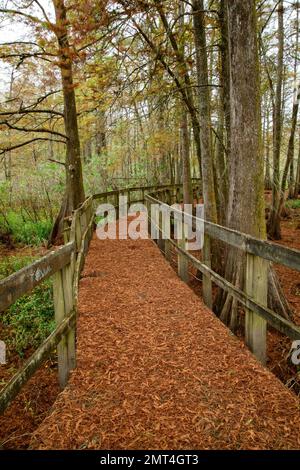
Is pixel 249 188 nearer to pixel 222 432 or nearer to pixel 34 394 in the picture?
pixel 222 432

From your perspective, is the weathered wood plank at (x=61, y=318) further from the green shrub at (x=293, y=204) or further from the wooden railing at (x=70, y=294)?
the green shrub at (x=293, y=204)

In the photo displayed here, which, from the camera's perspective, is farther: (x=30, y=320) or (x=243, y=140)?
(x=30, y=320)

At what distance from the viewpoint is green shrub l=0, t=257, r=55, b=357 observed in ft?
22.5

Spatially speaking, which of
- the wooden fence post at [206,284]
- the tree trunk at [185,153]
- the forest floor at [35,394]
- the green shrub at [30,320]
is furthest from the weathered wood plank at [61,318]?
the tree trunk at [185,153]

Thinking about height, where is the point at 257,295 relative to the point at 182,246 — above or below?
below

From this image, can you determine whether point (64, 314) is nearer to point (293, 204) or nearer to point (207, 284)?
point (207, 284)

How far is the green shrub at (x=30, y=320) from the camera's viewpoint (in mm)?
6867

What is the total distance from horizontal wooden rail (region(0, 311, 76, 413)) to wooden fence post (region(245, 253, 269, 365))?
6.39 ft

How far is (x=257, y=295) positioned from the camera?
3.85 meters

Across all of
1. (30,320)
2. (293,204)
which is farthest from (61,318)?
(293,204)

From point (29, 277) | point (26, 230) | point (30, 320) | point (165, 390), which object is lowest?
point (30, 320)

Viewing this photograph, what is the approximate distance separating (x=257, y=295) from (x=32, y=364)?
2.33 m
